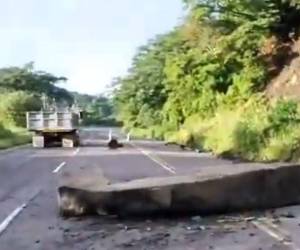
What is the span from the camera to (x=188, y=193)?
40.7 ft

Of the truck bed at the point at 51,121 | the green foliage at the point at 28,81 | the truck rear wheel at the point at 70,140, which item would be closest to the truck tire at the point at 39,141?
the truck bed at the point at 51,121

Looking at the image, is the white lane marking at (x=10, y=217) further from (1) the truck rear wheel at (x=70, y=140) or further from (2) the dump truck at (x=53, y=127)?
(2) the dump truck at (x=53, y=127)

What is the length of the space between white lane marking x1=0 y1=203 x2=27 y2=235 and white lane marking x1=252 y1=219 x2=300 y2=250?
3.45 m

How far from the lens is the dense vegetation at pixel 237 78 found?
29.6 metres

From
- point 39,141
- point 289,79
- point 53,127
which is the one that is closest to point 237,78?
point 289,79

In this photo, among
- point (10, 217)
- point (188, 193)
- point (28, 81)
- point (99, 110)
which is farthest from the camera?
point (99, 110)

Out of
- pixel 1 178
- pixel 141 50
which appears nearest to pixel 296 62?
pixel 1 178

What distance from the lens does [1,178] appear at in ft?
71.1

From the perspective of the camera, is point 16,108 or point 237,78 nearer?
point 237,78

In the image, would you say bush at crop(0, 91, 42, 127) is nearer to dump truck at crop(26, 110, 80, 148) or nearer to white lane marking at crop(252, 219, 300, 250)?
dump truck at crop(26, 110, 80, 148)

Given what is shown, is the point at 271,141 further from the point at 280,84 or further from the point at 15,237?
the point at 15,237

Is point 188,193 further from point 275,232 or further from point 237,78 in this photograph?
point 237,78

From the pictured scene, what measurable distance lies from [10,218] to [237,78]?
33080 mm

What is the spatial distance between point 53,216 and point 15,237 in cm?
225
